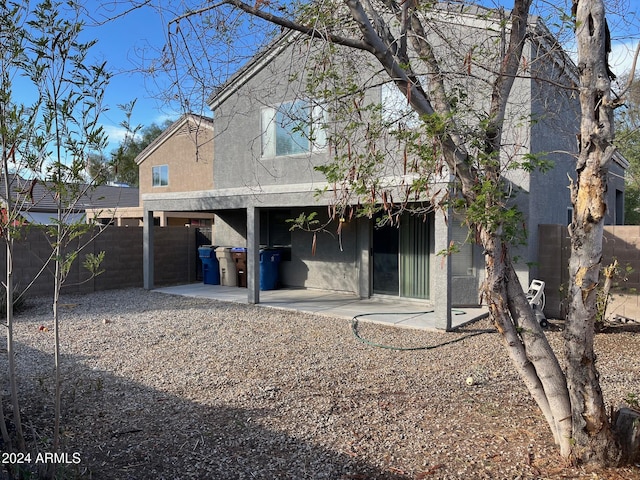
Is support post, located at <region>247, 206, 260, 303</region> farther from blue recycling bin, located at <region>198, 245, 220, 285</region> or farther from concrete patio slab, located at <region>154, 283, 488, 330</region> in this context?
blue recycling bin, located at <region>198, 245, 220, 285</region>

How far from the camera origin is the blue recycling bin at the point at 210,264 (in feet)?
45.4

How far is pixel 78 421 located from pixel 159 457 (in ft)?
3.71

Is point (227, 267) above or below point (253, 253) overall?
below

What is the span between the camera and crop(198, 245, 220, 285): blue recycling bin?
45.4ft

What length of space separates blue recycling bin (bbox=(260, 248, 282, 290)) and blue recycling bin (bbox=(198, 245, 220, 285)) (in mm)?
1771

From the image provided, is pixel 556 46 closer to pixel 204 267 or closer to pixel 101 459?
pixel 101 459

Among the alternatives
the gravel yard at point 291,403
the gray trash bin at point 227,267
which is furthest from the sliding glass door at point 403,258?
the gray trash bin at point 227,267

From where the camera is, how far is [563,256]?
9.21 metres

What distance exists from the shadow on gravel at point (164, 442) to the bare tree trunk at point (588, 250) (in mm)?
1359

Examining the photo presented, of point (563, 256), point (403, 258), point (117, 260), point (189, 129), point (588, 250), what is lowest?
point (117, 260)

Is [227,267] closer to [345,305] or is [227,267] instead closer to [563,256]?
[345,305]

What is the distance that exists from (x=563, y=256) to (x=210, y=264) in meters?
8.95

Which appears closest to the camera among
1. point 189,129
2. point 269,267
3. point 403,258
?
point 189,129

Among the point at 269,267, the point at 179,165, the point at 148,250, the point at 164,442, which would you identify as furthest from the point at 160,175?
the point at 164,442
